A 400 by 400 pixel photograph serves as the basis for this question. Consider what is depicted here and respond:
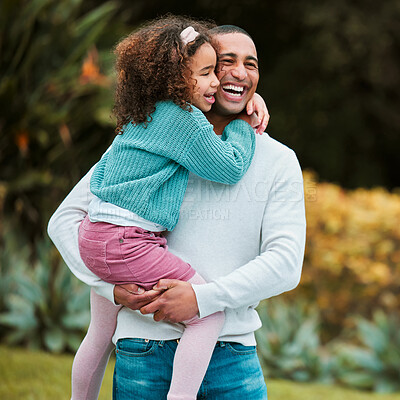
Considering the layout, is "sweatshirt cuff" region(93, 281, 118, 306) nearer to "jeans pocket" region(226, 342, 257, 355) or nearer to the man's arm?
the man's arm

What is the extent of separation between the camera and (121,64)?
2.20 meters

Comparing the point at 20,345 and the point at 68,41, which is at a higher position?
the point at 68,41

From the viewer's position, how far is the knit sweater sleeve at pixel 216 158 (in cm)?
207

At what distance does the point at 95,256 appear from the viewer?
214 cm

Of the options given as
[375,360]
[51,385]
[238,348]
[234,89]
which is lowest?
[51,385]

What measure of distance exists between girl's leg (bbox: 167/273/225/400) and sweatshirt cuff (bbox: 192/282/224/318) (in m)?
0.05

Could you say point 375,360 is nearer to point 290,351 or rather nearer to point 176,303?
point 290,351

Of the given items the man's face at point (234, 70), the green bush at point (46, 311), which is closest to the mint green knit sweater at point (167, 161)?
the man's face at point (234, 70)

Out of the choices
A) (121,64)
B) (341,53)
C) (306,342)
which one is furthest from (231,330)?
(341,53)

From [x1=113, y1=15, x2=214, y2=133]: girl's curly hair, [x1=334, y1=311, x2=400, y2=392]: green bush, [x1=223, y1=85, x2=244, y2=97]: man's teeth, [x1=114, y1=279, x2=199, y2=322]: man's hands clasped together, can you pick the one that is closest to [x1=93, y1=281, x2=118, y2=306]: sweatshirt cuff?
[x1=114, y1=279, x2=199, y2=322]: man's hands clasped together

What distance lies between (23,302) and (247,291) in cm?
446

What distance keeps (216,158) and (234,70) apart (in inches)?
13.9

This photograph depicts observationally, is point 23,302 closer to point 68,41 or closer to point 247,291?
point 68,41

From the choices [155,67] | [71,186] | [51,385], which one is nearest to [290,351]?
[51,385]
